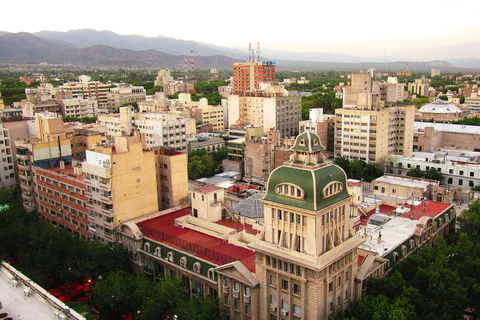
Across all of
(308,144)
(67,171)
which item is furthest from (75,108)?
(308,144)

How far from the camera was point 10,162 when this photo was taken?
236ft

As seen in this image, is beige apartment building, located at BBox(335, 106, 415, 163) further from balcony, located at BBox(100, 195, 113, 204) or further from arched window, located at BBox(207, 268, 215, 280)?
arched window, located at BBox(207, 268, 215, 280)

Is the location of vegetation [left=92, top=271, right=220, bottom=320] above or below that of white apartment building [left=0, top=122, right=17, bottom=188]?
below

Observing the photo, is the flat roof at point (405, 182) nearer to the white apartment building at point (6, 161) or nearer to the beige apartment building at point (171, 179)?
the beige apartment building at point (171, 179)

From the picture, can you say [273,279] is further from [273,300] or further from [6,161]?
[6,161]

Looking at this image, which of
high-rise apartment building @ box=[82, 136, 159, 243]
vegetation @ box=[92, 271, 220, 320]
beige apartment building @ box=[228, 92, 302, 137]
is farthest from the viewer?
beige apartment building @ box=[228, 92, 302, 137]

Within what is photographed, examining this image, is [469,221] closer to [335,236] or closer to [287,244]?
[335,236]

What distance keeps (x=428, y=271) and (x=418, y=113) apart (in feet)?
334

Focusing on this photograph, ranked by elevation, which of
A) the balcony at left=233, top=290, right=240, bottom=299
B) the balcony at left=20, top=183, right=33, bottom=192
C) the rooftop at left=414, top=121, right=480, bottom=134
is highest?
the rooftop at left=414, top=121, right=480, bottom=134

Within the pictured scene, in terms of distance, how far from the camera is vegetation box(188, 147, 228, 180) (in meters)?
81.7

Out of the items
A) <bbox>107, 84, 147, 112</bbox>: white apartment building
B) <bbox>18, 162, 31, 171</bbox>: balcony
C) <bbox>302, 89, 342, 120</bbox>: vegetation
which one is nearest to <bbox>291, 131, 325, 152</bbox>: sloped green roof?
<bbox>18, 162, 31, 171</bbox>: balcony

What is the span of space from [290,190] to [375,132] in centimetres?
5791

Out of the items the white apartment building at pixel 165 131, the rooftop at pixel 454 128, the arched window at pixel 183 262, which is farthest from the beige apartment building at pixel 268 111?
the arched window at pixel 183 262

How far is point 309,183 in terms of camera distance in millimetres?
30375
